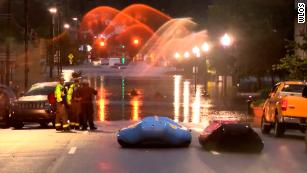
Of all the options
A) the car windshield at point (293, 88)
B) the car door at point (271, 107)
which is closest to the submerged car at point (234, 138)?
the car door at point (271, 107)

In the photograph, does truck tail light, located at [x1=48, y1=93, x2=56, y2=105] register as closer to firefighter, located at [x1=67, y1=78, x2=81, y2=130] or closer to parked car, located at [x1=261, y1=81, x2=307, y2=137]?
firefighter, located at [x1=67, y1=78, x2=81, y2=130]

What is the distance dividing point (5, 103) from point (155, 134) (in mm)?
12815

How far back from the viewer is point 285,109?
24062mm

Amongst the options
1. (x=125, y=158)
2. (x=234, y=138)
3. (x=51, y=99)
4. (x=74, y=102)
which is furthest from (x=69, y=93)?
(x=125, y=158)

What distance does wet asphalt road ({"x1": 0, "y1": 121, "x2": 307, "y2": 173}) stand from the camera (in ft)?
51.7

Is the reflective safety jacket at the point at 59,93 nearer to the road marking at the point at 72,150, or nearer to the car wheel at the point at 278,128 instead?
A: the road marking at the point at 72,150

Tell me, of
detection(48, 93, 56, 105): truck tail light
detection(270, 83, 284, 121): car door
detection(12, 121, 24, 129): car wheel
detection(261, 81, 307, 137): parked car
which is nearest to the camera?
detection(261, 81, 307, 137): parked car

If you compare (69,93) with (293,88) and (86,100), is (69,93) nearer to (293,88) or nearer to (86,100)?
(86,100)

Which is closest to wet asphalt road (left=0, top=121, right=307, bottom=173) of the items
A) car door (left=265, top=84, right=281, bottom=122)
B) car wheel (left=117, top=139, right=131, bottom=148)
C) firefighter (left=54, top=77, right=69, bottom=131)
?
car wheel (left=117, top=139, right=131, bottom=148)

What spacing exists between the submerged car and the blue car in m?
0.90

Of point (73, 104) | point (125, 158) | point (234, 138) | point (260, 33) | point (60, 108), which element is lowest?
point (125, 158)

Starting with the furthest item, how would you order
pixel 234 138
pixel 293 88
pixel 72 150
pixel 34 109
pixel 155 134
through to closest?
pixel 34 109 → pixel 293 88 → pixel 155 134 → pixel 72 150 → pixel 234 138

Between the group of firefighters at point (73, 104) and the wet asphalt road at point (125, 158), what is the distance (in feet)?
9.56

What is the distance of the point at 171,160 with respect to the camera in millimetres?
17344
